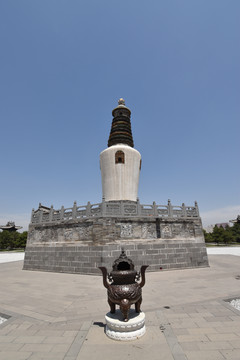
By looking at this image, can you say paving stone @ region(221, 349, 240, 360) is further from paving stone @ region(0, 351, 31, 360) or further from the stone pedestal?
paving stone @ region(0, 351, 31, 360)

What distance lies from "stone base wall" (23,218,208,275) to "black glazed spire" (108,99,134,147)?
843cm

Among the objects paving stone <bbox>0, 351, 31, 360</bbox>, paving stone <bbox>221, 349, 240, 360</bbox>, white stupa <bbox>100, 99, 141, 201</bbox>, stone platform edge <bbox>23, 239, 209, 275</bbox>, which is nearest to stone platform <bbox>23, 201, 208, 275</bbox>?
stone platform edge <bbox>23, 239, 209, 275</bbox>

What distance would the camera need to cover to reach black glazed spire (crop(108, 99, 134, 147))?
17344 millimetres

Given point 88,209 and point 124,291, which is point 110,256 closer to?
point 88,209

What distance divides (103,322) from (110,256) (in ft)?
20.9

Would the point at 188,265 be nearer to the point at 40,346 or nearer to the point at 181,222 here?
the point at 181,222

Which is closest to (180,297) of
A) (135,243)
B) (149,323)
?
(149,323)

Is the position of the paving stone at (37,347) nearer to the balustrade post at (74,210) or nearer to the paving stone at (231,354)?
the paving stone at (231,354)

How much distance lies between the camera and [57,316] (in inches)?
185

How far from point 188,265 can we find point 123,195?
6702mm

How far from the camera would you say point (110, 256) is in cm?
1043

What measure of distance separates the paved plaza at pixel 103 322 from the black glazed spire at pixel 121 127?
1306 cm

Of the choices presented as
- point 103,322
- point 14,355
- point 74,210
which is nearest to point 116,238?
point 74,210

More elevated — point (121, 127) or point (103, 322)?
point (121, 127)
